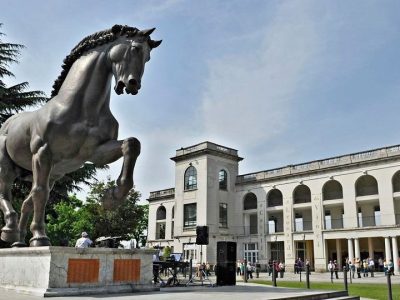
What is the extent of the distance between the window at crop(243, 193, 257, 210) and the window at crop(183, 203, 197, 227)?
6.33 meters

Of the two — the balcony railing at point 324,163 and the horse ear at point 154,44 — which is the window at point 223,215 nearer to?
the balcony railing at point 324,163

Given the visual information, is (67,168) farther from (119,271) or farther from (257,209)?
(257,209)

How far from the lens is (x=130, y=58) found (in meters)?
5.51

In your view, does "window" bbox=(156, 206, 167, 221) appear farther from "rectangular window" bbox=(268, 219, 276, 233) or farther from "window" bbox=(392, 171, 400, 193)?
"window" bbox=(392, 171, 400, 193)

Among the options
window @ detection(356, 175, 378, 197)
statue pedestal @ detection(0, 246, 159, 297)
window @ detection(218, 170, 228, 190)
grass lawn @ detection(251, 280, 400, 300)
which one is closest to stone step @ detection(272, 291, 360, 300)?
statue pedestal @ detection(0, 246, 159, 297)

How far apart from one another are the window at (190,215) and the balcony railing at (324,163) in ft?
21.4

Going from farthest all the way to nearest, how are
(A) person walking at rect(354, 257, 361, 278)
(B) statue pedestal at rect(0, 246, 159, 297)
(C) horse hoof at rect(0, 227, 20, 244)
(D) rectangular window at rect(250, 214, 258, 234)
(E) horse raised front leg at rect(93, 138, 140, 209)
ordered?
1. (D) rectangular window at rect(250, 214, 258, 234)
2. (A) person walking at rect(354, 257, 361, 278)
3. (C) horse hoof at rect(0, 227, 20, 244)
4. (E) horse raised front leg at rect(93, 138, 140, 209)
5. (B) statue pedestal at rect(0, 246, 159, 297)

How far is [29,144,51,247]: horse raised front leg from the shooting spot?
5.69 metres

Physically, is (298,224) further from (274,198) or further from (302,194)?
(274,198)

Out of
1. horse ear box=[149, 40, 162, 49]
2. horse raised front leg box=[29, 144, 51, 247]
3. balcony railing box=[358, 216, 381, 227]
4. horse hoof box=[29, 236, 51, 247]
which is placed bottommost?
horse hoof box=[29, 236, 51, 247]

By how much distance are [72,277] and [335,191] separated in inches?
1702

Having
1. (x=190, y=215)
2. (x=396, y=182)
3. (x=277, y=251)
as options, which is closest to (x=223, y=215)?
(x=190, y=215)

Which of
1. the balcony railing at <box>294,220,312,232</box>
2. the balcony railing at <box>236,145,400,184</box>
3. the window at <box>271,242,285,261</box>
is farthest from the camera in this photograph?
the window at <box>271,242,285,261</box>

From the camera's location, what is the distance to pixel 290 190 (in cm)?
4612
